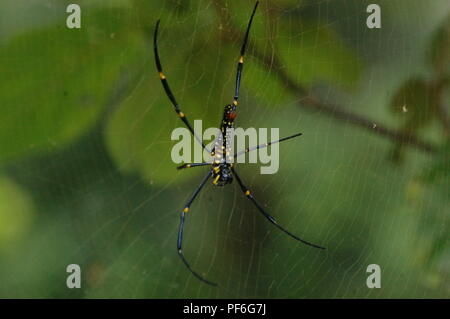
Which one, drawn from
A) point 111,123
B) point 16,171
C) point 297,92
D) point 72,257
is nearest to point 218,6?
point 297,92

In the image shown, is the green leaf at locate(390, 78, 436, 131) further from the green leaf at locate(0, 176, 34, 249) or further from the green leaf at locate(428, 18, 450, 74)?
the green leaf at locate(0, 176, 34, 249)

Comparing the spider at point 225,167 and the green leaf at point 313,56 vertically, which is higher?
the green leaf at point 313,56

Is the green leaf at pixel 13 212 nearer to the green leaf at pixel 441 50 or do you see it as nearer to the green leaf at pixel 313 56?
the green leaf at pixel 313 56

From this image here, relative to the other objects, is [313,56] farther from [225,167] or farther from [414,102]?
[225,167]

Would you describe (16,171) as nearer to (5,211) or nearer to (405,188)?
(5,211)

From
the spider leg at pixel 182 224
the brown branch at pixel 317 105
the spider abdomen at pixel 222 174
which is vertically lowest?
the spider leg at pixel 182 224

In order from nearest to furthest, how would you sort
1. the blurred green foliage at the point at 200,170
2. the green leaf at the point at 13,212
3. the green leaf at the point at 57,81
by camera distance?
the green leaf at the point at 57,81
the blurred green foliage at the point at 200,170
the green leaf at the point at 13,212

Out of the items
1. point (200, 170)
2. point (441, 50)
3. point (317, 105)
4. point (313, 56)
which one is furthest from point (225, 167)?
point (441, 50)

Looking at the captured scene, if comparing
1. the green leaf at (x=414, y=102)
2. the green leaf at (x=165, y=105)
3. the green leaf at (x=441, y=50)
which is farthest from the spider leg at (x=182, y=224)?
the green leaf at (x=441, y=50)

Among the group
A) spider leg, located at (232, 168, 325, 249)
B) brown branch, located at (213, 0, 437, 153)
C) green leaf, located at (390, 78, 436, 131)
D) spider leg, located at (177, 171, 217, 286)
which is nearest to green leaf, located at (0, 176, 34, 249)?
spider leg, located at (177, 171, 217, 286)
